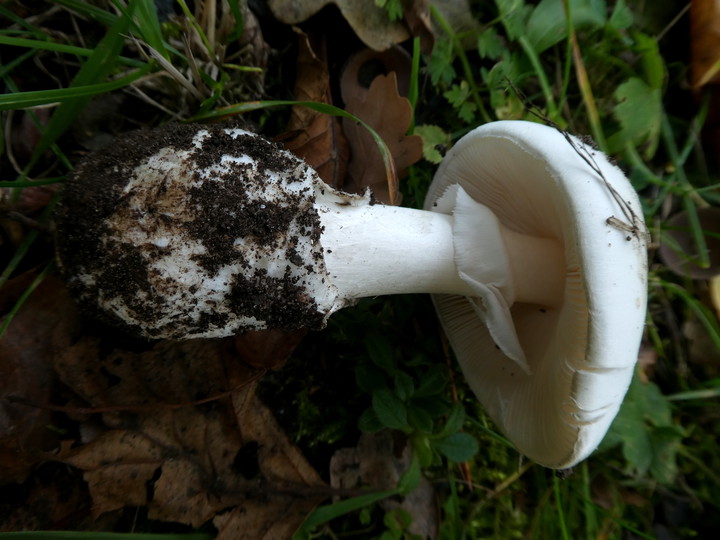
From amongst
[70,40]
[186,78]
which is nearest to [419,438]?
[186,78]

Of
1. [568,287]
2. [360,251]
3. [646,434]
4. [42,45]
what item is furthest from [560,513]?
[42,45]

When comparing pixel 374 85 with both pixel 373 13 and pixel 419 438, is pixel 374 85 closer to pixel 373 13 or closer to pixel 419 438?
pixel 373 13

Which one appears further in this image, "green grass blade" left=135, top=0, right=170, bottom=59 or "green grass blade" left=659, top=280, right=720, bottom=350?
"green grass blade" left=659, top=280, right=720, bottom=350

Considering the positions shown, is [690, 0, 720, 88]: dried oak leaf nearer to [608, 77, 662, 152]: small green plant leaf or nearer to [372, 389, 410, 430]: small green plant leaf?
[608, 77, 662, 152]: small green plant leaf

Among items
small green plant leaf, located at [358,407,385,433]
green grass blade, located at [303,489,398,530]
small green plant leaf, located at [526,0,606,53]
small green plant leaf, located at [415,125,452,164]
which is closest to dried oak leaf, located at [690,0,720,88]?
small green plant leaf, located at [526,0,606,53]

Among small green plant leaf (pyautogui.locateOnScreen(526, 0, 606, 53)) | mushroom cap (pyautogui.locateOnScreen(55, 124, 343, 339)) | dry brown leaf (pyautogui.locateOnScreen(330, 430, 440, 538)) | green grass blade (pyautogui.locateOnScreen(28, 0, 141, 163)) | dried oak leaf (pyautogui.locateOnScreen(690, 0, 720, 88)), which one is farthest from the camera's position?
dried oak leaf (pyautogui.locateOnScreen(690, 0, 720, 88))
